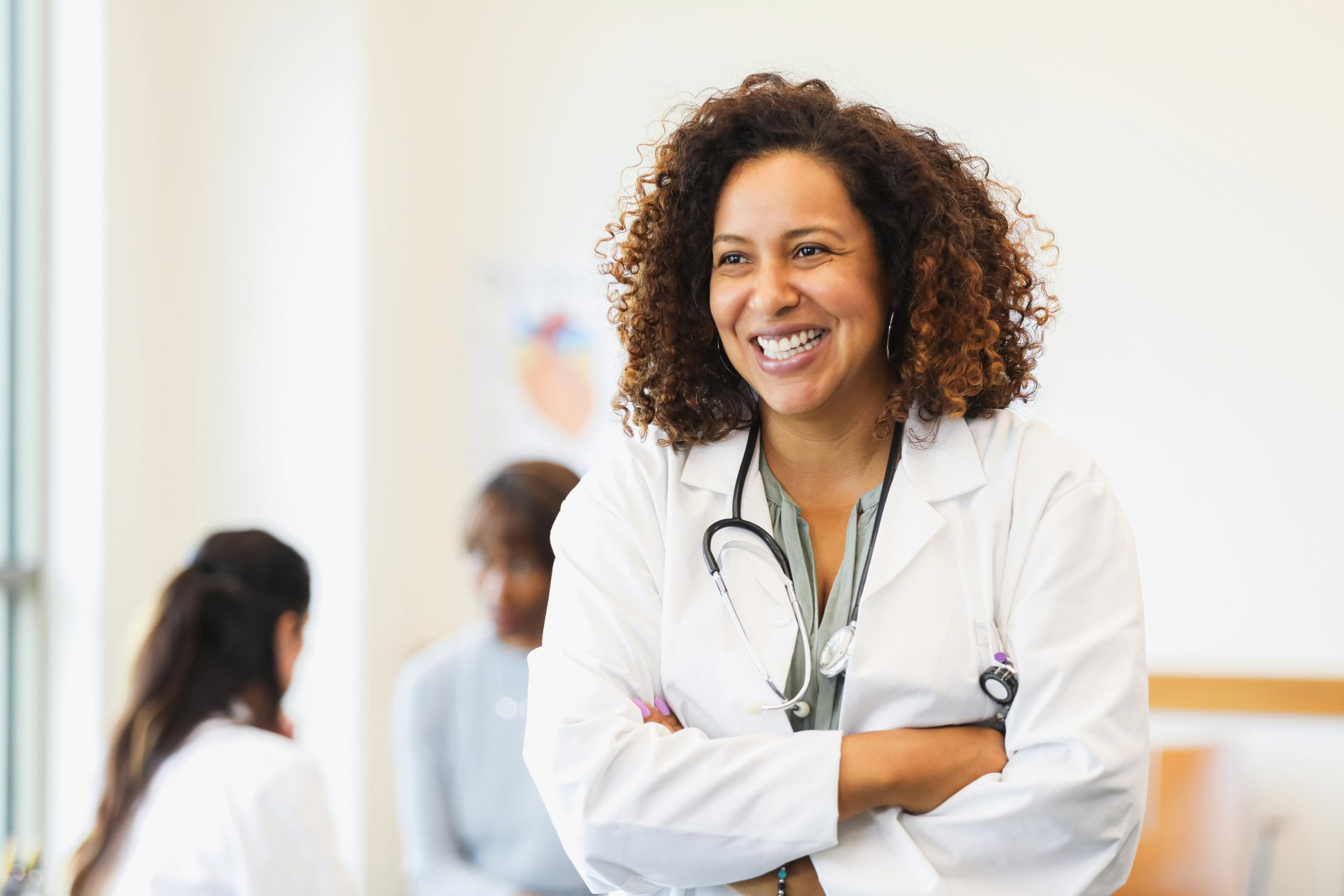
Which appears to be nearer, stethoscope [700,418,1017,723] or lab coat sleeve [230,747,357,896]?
stethoscope [700,418,1017,723]

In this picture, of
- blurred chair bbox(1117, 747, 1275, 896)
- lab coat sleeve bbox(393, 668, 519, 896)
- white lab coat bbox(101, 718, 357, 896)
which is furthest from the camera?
blurred chair bbox(1117, 747, 1275, 896)

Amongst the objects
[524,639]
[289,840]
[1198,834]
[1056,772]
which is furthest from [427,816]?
[1198,834]

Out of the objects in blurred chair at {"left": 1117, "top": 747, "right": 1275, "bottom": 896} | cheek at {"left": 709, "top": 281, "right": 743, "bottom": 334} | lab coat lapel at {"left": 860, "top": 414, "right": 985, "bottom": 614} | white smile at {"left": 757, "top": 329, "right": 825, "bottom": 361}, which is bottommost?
blurred chair at {"left": 1117, "top": 747, "right": 1275, "bottom": 896}

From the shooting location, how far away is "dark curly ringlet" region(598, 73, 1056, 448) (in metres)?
1.37

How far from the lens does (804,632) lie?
1324mm

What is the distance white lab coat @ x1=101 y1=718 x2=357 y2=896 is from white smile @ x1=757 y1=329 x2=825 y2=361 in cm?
106

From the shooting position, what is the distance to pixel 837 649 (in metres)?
1.30

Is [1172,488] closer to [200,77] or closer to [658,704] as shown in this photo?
[658,704]

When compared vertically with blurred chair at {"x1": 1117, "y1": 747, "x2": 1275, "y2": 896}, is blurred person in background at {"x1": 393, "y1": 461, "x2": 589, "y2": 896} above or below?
above

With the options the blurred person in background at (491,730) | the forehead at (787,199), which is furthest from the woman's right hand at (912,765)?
the blurred person in background at (491,730)

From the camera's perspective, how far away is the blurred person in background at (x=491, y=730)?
2.35m

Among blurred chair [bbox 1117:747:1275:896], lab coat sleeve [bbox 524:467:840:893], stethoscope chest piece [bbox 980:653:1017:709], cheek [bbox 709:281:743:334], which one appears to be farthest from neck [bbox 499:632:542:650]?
blurred chair [bbox 1117:747:1275:896]

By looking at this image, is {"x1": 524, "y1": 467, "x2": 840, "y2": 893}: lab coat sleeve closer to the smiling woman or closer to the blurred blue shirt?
the smiling woman

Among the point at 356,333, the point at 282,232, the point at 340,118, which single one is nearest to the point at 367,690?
the point at 356,333
